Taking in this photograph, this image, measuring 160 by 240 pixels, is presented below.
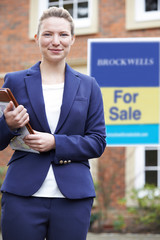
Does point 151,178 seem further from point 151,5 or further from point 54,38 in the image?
point 54,38

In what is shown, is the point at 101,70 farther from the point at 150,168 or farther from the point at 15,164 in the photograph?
the point at 150,168

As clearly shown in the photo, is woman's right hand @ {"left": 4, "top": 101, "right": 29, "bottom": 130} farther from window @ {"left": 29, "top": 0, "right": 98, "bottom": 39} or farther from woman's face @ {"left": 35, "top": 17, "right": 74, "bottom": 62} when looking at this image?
window @ {"left": 29, "top": 0, "right": 98, "bottom": 39}

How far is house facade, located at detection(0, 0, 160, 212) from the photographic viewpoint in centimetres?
787

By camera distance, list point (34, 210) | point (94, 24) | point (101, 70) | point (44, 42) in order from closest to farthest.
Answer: point (34, 210) < point (44, 42) < point (101, 70) < point (94, 24)

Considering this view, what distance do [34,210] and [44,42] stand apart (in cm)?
68

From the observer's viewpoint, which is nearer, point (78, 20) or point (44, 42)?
point (44, 42)

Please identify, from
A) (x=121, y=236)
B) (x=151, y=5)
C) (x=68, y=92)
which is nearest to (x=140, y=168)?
(x=121, y=236)

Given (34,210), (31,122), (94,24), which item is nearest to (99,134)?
(31,122)

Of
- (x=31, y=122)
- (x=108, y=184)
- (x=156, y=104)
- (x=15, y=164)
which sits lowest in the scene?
(x=108, y=184)

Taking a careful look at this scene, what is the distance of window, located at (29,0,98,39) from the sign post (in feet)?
12.5

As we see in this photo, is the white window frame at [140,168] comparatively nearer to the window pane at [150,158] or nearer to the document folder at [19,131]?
the window pane at [150,158]

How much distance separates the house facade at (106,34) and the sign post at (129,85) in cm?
274

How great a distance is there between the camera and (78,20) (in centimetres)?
862

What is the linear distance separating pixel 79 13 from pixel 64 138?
7.27 meters
